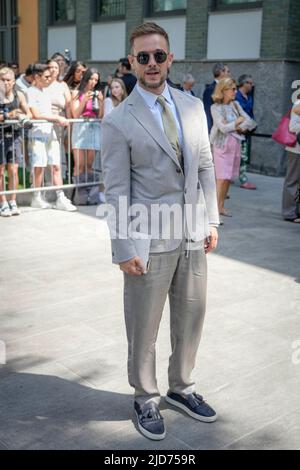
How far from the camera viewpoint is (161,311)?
337 centimetres

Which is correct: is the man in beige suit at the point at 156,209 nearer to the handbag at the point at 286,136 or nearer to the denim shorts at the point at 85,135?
the handbag at the point at 286,136

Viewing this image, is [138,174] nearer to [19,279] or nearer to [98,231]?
[19,279]

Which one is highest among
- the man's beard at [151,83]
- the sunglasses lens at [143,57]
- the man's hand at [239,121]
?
the sunglasses lens at [143,57]

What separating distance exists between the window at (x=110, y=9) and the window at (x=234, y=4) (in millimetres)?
3600

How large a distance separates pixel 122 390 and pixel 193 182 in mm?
1445

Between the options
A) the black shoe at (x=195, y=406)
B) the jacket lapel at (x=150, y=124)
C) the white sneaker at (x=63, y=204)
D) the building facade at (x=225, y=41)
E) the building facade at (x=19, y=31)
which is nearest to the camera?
the jacket lapel at (x=150, y=124)

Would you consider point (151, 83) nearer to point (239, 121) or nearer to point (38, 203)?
point (239, 121)

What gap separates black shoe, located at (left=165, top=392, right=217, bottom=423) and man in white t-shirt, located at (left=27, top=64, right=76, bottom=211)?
5716 mm

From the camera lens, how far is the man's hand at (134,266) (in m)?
3.14

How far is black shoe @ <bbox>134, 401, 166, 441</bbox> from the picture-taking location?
3.30 m

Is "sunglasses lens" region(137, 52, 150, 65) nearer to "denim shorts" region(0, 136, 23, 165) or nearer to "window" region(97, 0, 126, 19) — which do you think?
"denim shorts" region(0, 136, 23, 165)

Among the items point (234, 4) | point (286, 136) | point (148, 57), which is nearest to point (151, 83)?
point (148, 57)

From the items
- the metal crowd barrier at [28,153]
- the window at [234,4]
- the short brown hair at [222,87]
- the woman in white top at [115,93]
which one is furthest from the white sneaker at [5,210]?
the window at [234,4]

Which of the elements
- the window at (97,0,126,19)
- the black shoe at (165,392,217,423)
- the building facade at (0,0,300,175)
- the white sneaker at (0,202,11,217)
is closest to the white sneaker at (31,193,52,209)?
the white sneaker at (0,202,11,217)
